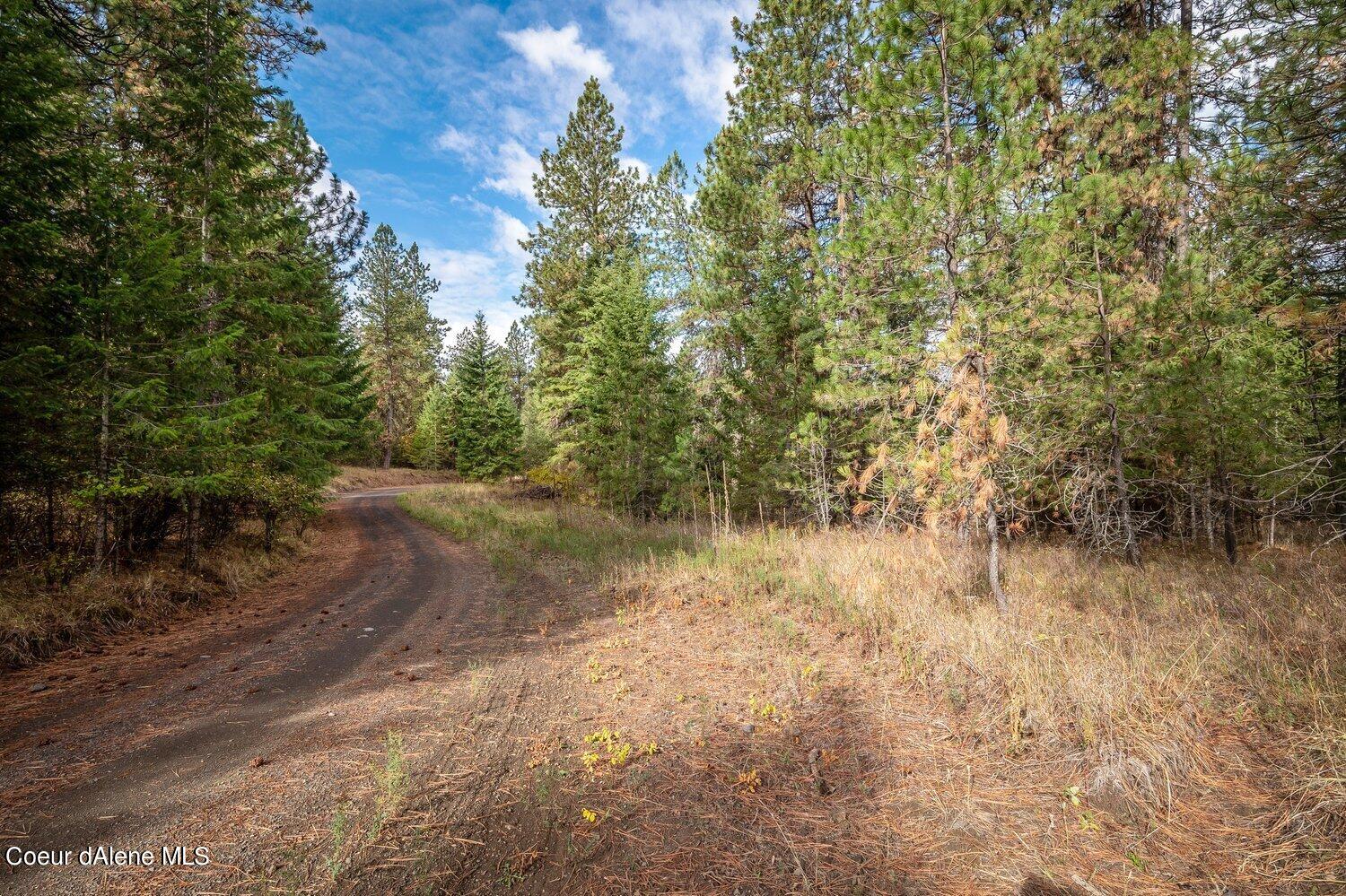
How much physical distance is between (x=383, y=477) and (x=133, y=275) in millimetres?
32063

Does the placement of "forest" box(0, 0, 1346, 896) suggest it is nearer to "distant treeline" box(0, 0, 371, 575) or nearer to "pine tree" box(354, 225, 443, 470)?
"distant treeline" box(0, 0, 371, 575)

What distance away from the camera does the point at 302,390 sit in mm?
11695

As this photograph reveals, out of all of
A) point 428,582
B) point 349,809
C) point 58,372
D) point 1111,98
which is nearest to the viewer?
point 349,809

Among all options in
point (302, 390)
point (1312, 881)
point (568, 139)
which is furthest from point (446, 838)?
point (568, 139)

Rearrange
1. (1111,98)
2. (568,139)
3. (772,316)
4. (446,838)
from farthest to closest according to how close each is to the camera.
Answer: (568,139) < (772,316) < (1111,98) < (446,838)

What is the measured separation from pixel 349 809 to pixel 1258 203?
1040cm

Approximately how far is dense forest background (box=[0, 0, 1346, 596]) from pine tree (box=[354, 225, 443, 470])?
95.3 feet

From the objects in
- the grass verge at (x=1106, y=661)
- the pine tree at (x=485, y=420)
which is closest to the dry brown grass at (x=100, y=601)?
the grass verge at (x=1106, y=661)

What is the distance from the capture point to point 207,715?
4148 millimetres

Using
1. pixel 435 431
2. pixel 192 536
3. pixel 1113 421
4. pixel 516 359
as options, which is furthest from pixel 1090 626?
pixel 516 359

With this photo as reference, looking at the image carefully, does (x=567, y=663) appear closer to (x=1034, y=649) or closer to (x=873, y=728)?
(x=873, y=728)

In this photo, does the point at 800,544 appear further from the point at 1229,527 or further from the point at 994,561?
the point at 1229,527

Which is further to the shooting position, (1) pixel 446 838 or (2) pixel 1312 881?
(1) pixel 446 838

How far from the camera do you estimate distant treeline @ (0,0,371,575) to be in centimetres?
593
